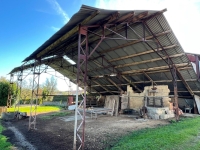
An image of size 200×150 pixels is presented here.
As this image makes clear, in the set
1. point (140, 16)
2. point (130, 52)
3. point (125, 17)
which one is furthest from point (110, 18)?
point (130, 52)

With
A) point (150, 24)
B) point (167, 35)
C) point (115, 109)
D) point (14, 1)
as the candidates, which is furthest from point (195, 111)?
point (14, 1)

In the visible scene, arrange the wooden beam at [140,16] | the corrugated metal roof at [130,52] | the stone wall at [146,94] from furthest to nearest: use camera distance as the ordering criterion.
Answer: the stone wall at [146,94] < the wooden beam at [140,16] < the corrugated metal roof at [130,52]

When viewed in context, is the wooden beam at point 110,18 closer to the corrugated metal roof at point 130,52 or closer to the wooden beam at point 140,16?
the corrugated metal roof at point 130,52

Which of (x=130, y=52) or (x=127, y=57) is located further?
(x=127, y=57)

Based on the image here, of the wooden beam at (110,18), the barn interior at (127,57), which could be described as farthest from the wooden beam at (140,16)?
the wooden beam at (110,18)

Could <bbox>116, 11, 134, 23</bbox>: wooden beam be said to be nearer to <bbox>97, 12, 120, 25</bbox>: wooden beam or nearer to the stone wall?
<bbox>97, 12, 120, 25</bbox>: wooden beam

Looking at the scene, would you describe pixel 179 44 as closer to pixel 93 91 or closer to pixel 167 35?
pixel 167 35

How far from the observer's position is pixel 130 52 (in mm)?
11453

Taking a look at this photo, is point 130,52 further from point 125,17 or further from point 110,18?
point 110,18

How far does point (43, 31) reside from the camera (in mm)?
12289

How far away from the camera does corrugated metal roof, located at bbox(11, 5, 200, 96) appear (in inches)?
260

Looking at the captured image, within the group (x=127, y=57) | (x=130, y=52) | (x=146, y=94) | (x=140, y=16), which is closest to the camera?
(x=140, y=16)

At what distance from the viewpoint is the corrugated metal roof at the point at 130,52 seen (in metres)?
6.61

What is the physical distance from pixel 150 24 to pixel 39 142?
8734mm
